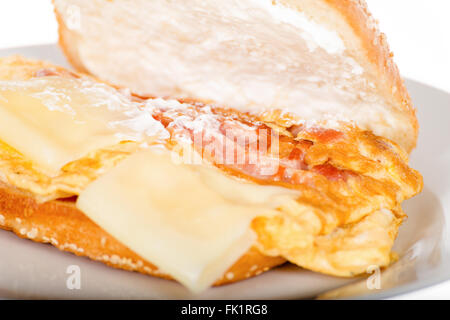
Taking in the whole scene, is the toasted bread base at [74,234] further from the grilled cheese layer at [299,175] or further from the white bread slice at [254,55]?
the white bread slice at [254,55]

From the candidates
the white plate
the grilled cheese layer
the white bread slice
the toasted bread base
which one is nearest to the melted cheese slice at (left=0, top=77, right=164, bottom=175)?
the grilled cheese layer

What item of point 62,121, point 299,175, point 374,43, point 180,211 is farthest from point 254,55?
point 180,211

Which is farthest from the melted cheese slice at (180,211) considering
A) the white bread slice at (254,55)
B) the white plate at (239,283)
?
the white bread slice at (254,55)

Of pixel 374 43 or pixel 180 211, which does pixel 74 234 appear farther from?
pixel 374 43

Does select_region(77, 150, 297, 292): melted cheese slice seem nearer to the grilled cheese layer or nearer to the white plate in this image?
the grilled cheese layer
